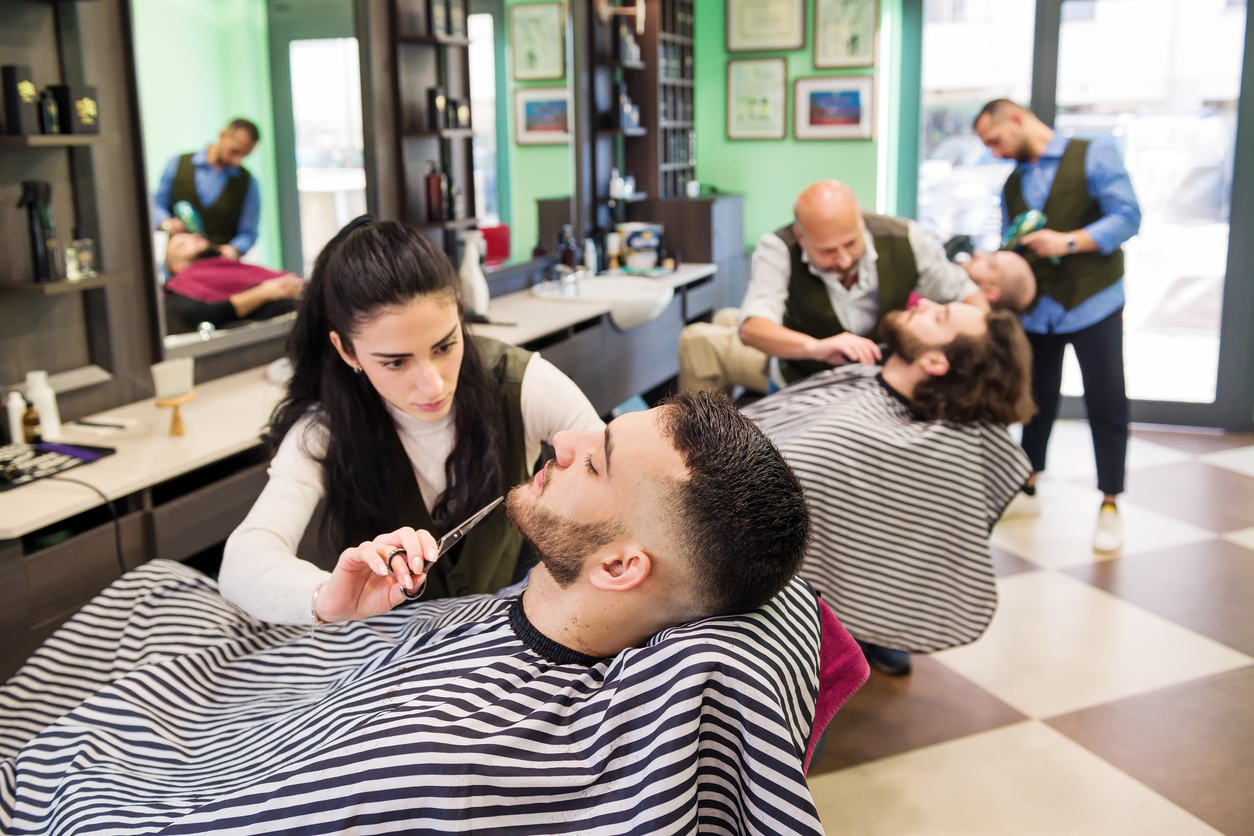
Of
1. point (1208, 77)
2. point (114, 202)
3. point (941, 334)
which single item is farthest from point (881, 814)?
point (1208, 77)

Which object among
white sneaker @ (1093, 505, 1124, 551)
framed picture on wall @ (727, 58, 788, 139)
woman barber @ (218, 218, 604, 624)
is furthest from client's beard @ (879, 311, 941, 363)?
framed picture on wall @ (727, 58, 788, 139)

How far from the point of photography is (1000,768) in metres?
2.41

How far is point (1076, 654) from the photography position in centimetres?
295

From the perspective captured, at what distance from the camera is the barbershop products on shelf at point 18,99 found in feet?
7.71

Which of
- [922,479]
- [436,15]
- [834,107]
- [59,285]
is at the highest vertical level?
[436,15]

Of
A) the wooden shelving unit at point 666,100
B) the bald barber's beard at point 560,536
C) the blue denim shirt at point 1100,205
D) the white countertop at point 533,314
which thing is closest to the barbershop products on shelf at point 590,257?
the white countertop at point 533,314

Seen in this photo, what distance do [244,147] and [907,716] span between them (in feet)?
7.94

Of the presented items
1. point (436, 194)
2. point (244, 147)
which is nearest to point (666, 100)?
point (436, 194)

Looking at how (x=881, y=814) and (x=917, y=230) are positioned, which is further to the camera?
(x=917, y=230)

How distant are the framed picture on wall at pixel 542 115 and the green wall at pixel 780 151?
151 centimetres

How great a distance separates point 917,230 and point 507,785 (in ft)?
8.39

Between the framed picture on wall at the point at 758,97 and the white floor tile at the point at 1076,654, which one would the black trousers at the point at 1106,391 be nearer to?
the white floor tile at the point at 1076,654

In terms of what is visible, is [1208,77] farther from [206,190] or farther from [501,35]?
[206,190]

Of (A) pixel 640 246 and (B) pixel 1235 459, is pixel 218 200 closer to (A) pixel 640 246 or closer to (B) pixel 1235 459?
(A) pixel 640 246
